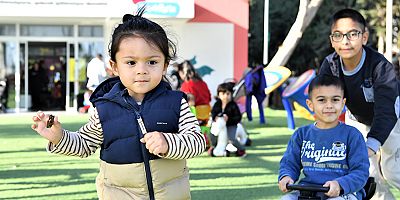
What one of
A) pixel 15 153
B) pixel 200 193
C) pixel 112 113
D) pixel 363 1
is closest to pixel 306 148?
pixel 112 113

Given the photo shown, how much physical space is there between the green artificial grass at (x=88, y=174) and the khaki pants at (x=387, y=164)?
1937 millimetres

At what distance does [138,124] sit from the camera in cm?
331

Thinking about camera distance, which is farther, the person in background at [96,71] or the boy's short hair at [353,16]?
the person in background at [96,71]

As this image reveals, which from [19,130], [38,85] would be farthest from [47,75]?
[19,130]

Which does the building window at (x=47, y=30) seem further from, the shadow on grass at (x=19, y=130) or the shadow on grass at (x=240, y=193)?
the shadow on grass at (x=240, y=193)

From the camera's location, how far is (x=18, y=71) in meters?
24.3

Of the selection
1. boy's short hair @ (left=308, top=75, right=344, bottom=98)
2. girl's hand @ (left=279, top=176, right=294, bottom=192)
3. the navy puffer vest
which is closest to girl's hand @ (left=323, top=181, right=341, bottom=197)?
girl's hand @ (left=279, top=176, right=294, bottom=192)

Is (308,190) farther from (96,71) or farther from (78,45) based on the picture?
(78,45)

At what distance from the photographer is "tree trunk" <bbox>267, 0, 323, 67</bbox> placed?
22406 millimetres

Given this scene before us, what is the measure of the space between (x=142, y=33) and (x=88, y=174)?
6092 mm

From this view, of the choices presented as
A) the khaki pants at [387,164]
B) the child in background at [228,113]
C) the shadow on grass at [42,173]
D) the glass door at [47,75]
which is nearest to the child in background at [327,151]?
the khaki pants at [387,164]

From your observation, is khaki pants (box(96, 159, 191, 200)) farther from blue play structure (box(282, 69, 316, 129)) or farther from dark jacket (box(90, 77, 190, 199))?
blue play structure (box(282, 69, 316, 129))

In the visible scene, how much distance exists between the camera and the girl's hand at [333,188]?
3.89 metres

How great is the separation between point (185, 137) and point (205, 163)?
719cm
